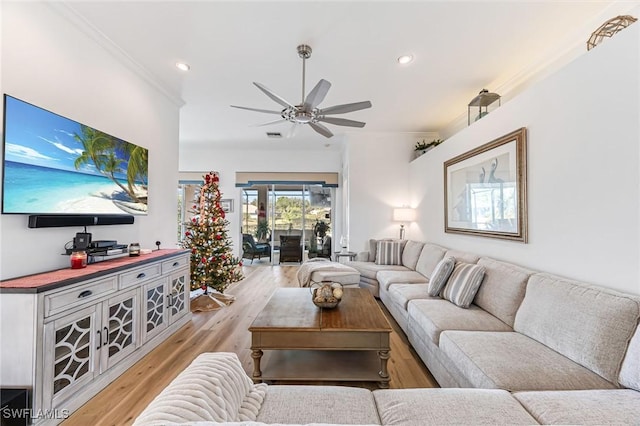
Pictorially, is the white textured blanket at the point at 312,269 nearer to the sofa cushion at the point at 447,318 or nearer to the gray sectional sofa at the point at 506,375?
the sofa cushion at the point at 447,318

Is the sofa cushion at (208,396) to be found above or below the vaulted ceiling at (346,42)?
below

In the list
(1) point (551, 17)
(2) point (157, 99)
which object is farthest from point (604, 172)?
(2) point (157, 99)

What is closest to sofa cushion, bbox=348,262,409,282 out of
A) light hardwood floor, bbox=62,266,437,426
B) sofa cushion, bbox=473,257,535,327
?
light hardwood floor, bbox=62,266,437,426

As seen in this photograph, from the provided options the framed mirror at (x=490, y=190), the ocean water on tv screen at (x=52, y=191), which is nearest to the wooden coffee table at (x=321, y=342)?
the framed mirror at (x=490, y=190)

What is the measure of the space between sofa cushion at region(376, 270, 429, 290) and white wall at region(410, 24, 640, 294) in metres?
1.08

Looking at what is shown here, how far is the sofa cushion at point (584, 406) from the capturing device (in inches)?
42.3

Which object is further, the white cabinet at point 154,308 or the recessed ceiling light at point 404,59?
the recessed ceiling light at point 404,59

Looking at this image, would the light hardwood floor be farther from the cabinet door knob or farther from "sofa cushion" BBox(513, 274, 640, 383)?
"sofa cushion" BBox(513, 274, 640, 383)

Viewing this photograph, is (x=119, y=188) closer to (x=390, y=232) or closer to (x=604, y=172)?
(x=604, y=172)

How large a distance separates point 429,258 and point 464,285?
1253mm

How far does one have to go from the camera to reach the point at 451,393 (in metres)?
1.25

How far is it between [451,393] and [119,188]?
121 inches

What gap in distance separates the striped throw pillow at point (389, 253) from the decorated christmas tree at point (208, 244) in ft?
7.84

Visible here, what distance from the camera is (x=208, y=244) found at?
4023 millimetres
